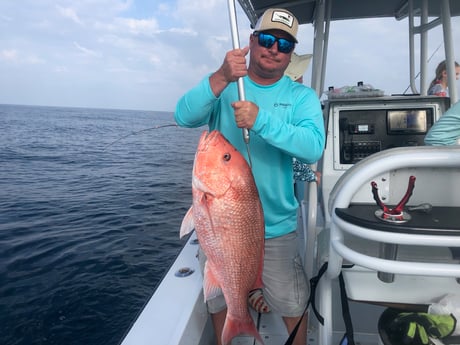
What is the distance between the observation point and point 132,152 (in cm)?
2122

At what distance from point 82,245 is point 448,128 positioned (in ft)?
22.6

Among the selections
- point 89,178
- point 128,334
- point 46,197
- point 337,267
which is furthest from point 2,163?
point 337,267

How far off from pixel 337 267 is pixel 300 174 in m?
1.54

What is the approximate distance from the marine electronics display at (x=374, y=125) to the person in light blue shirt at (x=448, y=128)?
1180mm

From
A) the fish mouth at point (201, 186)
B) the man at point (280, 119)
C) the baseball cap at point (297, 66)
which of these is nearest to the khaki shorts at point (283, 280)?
the man at point (280, 119)

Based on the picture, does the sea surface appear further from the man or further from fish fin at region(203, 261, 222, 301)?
fish fin at region(203, 261, 222, 301)

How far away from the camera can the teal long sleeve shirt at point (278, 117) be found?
196 centimetres

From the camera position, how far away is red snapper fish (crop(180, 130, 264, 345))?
66.4 inches

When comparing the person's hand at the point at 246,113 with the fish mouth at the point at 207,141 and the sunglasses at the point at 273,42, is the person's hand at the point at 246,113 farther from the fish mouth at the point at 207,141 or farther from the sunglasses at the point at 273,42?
the sunglasses at the point at 273,42

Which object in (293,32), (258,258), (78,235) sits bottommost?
(78,235)

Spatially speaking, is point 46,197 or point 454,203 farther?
point 46,197

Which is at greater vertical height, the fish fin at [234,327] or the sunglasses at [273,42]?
the sunglasses at [273,42]

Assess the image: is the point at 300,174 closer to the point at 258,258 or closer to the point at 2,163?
the point at 258,258

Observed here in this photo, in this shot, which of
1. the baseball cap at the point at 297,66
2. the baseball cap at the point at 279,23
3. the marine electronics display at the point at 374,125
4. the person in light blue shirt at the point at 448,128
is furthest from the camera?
the baseball cap at the point at 297,66
